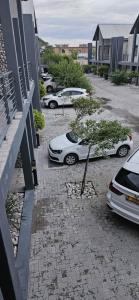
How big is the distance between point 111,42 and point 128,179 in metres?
41.2

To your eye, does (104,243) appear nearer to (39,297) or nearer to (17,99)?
(39,297)

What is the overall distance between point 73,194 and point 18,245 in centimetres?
271

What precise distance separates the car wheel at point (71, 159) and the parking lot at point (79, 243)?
0.40m

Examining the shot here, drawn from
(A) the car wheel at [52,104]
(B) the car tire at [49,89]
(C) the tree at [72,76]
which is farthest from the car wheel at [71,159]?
(B) the car tire at [49,89]

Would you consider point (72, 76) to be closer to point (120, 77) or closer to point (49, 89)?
point (49, 89)

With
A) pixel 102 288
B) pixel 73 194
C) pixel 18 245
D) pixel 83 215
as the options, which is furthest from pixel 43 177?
pixel 102 288

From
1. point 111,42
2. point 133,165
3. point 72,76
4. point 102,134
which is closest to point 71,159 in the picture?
point 102,134

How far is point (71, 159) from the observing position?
10.3 m

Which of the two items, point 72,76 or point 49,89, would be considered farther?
point 49,89

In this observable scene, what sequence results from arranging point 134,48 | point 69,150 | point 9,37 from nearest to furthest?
point 9,37, point 69,150, point 134,48

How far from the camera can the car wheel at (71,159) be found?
10.2m

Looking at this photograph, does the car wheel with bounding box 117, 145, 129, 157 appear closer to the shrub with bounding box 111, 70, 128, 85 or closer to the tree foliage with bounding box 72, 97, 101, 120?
the tree foliage with bounding box 72, 97, 101, 120

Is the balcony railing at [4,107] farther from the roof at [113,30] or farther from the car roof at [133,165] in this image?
the roof at [113,30]

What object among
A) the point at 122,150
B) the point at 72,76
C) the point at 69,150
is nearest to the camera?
the point at 69,150
